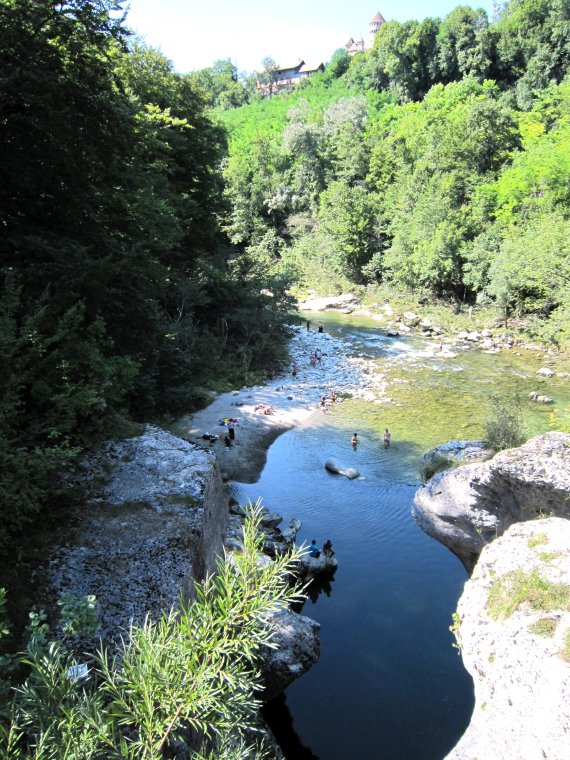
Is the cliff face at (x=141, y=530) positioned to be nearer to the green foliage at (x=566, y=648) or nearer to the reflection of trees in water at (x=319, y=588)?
the green foliage at (x=566, y=648)

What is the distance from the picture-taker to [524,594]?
20.2 ft

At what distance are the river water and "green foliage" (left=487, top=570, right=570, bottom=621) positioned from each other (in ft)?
15.1

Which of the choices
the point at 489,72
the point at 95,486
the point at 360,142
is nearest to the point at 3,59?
the point at 95,486

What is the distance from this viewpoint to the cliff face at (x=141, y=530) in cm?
615

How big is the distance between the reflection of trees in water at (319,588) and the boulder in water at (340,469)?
5.63 metres

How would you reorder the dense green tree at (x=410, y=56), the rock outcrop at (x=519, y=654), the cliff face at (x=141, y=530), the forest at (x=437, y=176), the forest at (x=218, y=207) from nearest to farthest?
the rock outcrop at (x=519, y=654)
the cliff face at (x=141, y=530)
the forest at (x=218, y=207)
the forest at (x=437, y=176)
the dense green tree at (x=410, y=56)

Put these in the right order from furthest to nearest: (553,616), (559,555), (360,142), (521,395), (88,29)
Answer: (360,142) < (521,395) < (88,29) < (559,555) < (553,616)

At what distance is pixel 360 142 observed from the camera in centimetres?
5444

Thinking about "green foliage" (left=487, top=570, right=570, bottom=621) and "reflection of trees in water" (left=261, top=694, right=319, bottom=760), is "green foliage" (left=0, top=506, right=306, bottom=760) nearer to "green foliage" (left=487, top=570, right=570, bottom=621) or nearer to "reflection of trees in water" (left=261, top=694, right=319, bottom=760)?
"green foliage" (left=487, top=570, right=570, bottom=621)

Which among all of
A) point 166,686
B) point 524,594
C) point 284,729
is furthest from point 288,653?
point 166,686

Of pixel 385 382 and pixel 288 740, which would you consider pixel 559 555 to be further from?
pixel 385 382

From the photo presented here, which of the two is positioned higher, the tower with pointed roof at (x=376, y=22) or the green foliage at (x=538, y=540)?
the tower with pointed roof at (x=376, y=22)

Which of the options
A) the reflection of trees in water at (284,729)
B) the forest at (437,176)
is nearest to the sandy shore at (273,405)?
the forest at (437,176)

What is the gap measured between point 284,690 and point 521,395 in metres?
20.7
